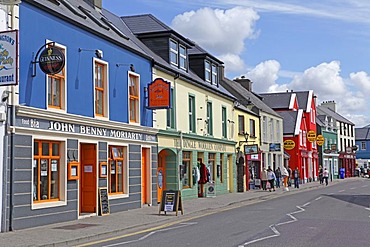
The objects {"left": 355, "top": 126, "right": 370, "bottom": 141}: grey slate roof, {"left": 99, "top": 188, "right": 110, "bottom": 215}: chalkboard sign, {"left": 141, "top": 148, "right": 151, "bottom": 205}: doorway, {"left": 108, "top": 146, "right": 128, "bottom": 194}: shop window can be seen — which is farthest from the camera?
{"left": 355, "top": 126, "right": 370, "bottom": 141}: grey slate roof

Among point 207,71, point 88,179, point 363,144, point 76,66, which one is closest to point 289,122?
point 207,71

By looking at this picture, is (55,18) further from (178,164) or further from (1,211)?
(178,164)

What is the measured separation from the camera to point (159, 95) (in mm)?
23750

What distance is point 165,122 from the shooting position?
2625 centimetres

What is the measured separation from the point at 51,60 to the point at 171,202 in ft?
23.5

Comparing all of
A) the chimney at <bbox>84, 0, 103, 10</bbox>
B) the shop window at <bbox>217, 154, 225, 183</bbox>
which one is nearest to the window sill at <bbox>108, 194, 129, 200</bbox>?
the chimney at <bbox>84, 0, 103, 10</bbox>

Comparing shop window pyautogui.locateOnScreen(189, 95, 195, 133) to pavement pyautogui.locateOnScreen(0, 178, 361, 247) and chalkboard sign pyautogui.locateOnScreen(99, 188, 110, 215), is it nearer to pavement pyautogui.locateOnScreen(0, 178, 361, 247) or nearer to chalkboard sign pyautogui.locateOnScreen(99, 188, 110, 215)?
pavement pyautogui.locateOnScreen(0, 178, 361, 247)

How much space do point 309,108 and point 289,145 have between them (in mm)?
16315

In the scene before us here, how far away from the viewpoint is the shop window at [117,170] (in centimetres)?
2147

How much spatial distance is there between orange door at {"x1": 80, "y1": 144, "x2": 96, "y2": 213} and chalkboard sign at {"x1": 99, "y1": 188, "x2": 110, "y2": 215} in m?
0.22

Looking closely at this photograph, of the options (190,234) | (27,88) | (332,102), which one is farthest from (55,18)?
(332,102)

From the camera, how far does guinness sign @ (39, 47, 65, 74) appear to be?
16.0 meters

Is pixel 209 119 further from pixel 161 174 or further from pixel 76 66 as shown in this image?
pixel 76 66

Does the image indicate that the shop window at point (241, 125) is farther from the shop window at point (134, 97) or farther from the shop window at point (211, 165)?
the shop window at point (134, 97)
